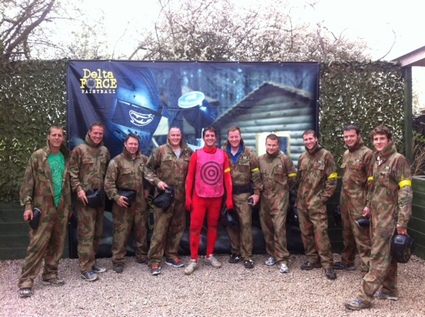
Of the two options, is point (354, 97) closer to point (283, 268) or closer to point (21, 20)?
point (283, 268)

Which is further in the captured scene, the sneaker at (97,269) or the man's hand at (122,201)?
the sneaker at (97,269)

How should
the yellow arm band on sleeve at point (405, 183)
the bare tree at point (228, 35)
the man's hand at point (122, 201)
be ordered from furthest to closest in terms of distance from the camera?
1. the bare tree at point (228, 35)
2. the man's hand at point (122, 201)
3. the yellow arm band on sleeve at point (405, 183)

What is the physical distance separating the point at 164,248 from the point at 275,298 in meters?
1.56

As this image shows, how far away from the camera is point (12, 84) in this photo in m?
4.54

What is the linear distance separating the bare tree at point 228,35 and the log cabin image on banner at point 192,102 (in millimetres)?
3920

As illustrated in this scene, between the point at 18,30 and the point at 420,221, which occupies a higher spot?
Answer: the point at 18,30

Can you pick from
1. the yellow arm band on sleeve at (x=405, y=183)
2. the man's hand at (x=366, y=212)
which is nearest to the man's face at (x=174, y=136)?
the man's hand at (x=366, y=212)

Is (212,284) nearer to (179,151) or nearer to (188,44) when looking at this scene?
(179,151)

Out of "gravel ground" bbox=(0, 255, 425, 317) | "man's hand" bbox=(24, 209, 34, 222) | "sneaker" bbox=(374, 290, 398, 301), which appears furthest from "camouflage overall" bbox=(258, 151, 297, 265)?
"man's hand" bbox=(24, 209, 34, 222)

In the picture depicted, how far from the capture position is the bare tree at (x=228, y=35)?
8820mm

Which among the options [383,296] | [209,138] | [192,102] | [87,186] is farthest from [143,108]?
[383,296]

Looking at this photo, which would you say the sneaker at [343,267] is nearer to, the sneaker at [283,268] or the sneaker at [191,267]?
the sneaker at [283,268]

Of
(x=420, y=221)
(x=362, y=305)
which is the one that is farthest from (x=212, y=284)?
(x=420, y=221)

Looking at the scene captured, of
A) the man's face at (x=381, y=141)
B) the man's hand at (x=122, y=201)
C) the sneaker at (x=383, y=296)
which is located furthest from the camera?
the man's hand at (x=122, y=201)
